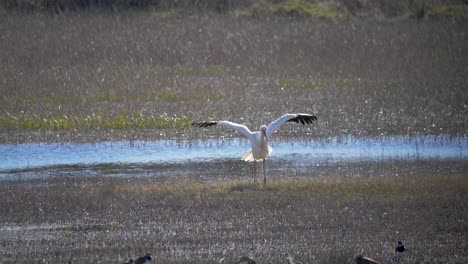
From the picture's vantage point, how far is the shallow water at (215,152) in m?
13.6

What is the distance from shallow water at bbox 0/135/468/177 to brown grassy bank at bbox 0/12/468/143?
0.50 meters

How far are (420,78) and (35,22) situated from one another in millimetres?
11431

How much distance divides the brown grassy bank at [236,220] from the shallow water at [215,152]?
5.75 ft

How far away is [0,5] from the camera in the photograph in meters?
27.5

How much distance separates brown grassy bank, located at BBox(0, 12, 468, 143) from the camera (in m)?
16.0

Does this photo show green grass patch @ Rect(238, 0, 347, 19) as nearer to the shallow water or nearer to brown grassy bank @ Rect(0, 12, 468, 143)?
brown grassy bank @ Rect(0, 12, 468, 143)

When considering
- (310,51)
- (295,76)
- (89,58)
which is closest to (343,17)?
(310,51)

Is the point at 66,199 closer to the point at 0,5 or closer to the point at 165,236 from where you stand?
the point at 165,236

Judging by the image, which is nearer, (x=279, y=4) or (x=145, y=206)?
(x=145, y=206)

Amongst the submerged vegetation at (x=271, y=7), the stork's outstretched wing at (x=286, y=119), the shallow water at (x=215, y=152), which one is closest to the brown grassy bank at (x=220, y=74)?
the shallow water at (x=215, y=152)

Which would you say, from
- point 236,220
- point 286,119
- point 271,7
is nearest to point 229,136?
point 286,119

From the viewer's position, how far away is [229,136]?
15430 millimetres

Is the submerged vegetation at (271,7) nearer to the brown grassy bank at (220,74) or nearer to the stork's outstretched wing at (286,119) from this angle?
the brown grassy bank at (220,74)

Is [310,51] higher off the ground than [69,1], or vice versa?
[69,1]
